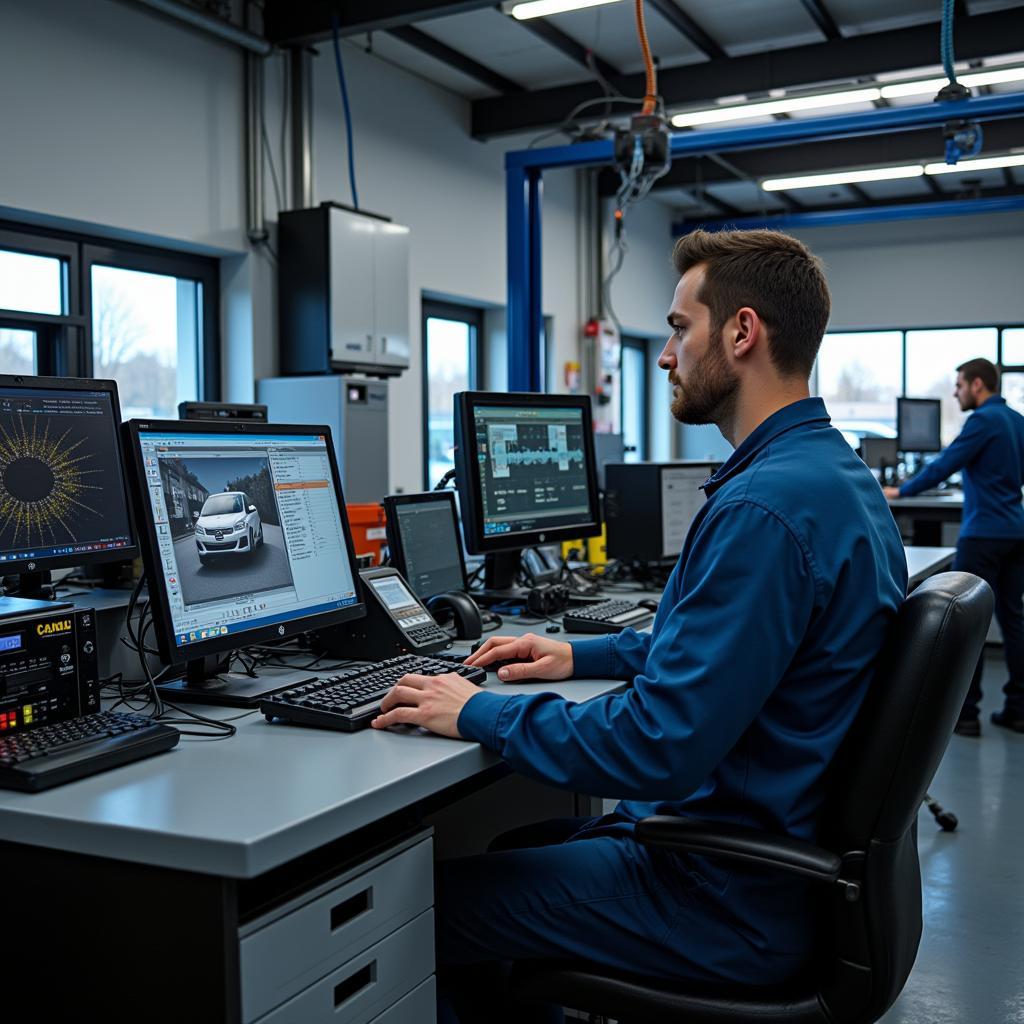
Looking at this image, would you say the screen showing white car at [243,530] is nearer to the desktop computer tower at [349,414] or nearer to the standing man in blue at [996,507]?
the desktop computer tower at [349,414]

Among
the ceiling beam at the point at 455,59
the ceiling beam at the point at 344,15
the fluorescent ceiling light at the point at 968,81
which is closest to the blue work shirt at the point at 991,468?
the fluorescent ceiling light at the point at 968,81

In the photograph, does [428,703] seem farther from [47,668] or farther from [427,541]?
[427,541]

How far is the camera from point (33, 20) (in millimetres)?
3832

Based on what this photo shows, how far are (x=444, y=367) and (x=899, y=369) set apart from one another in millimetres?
4960

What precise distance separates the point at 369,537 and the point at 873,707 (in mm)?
1535

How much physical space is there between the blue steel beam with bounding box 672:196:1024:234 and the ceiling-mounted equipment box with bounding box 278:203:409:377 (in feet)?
12.3

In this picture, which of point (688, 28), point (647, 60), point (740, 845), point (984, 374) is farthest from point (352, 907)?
point (688, 28)

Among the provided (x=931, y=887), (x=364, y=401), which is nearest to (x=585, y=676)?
(x=931, y=887)

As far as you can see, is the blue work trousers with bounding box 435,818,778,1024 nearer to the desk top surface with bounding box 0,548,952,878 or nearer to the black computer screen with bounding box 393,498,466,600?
the desk top surface with bounding box 0,548,952,878

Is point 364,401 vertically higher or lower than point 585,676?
higher

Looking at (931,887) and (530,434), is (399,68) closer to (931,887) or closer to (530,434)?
(530,434)

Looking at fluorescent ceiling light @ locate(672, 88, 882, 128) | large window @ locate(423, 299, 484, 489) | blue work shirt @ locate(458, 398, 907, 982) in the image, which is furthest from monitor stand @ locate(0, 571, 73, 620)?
fluorescent ceiling light @ locate(672, 88, 882, 128)

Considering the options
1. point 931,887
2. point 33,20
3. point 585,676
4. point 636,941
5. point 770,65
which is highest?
point 770,65

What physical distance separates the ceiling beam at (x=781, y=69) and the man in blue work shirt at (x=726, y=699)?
15.4 feet
